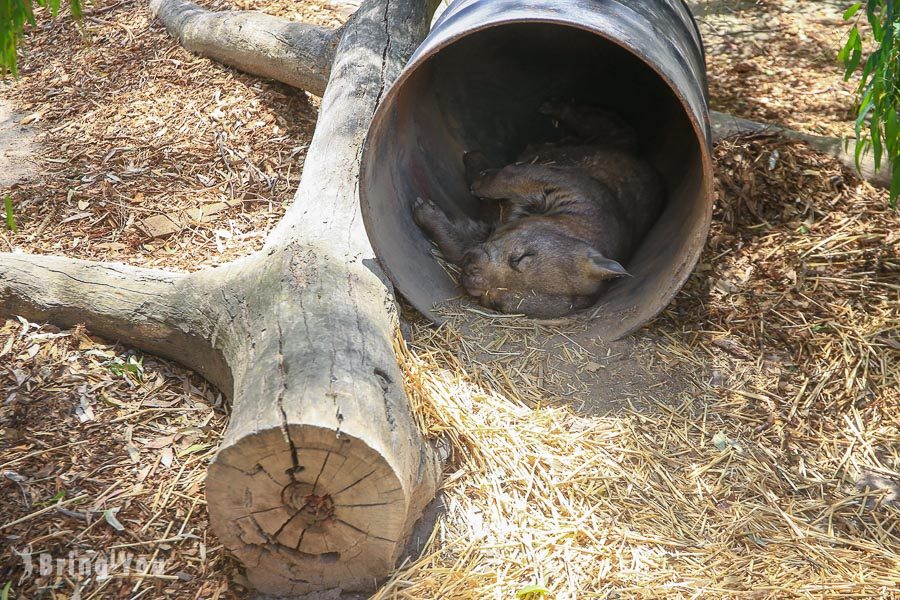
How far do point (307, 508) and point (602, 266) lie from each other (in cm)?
260

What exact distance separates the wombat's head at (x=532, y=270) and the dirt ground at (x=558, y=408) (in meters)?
0.30

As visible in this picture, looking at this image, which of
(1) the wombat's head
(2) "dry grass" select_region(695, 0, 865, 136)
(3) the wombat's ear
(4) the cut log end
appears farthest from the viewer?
(2) "dry grass" select_region(695, 0, 865, 136)

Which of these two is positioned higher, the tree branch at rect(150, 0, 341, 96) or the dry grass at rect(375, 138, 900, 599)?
the tree branch at rect(150, 0, 341, 96)

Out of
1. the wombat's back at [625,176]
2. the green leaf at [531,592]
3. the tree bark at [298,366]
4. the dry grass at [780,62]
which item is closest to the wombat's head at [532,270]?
the wombat's back at [625,176]

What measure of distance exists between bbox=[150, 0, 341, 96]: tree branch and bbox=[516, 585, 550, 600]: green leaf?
14.7 ft

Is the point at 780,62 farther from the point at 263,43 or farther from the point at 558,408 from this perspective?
the point at 558,408

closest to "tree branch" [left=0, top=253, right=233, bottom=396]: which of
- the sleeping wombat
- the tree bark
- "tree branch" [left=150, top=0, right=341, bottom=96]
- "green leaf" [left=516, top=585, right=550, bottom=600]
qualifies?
the tree bark

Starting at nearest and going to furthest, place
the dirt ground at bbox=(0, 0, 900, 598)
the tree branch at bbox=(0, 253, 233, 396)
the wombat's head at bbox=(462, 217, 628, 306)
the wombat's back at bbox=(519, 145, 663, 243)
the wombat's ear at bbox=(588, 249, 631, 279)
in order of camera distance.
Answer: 1. the dirt ground at bbox=(0, 0, 900, 598)
2. the tree branch at bbox=(0, 253, 233, 396)
3. the wombat's ear at bbox=(588, 249, 631, 279)
4. the wombat's head at bbox=(462, 217, 628, 306)
5. the wombat's back at bbox=(519, 145, 663, 243)

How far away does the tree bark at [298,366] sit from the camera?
120 inches

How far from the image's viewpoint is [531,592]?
11.1 ft

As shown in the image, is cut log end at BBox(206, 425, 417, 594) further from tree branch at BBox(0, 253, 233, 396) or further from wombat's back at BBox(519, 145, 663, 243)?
wombat's back at BBox(519, 145, 663, 243)

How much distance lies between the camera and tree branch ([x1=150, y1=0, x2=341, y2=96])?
667 centimetres

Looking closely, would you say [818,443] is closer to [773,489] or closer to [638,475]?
[773,489]

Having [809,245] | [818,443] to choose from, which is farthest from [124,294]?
[809,245]
